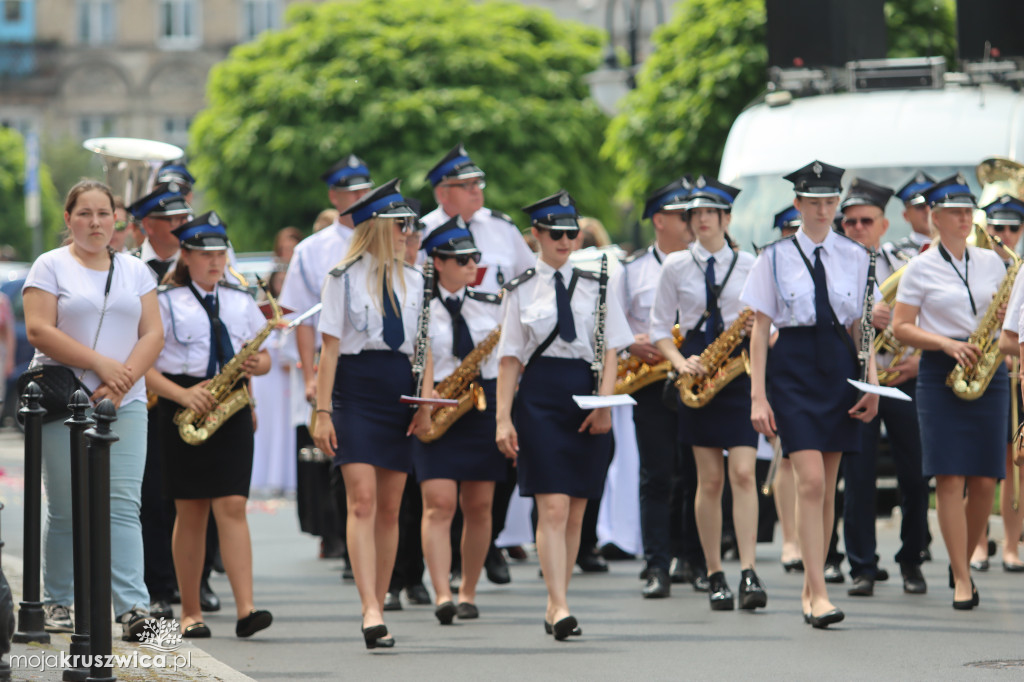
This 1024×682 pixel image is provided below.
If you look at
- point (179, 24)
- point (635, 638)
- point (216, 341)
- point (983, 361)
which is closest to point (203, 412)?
point (216, 341)

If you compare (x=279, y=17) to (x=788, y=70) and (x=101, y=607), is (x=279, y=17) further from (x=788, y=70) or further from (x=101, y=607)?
(x=101, y=607)

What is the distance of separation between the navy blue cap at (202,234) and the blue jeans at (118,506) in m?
0.92

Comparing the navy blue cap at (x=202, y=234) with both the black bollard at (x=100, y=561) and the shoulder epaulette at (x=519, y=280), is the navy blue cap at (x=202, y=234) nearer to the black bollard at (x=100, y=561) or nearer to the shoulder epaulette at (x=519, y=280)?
the shoulder epaulette at (x=519, y=280)

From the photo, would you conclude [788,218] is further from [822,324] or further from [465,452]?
[465,452]

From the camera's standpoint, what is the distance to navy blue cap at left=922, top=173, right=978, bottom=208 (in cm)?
1022

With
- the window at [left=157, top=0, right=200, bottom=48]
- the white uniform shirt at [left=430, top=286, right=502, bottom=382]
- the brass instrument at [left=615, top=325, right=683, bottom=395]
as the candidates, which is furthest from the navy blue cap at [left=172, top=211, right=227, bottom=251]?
the window at [left=157, top=0, right=200, bottom=48]

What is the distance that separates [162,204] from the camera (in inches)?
407

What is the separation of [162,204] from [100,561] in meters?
3.51

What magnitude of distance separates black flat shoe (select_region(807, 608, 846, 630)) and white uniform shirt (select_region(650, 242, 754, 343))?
197 cm

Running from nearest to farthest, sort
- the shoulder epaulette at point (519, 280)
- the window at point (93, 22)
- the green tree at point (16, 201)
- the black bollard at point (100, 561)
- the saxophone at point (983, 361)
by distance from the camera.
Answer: the black bollard at point (100, 561)
the shoulder epaulette at point (519, 280)
the saxophone at point (983, 361)
the green tree at point (16, 201)
the window at point (93, 22)

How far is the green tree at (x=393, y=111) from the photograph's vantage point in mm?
40750

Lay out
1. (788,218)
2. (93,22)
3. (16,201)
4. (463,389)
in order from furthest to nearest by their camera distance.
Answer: (93,22)
(16,201)
(788,218)
(463,389)

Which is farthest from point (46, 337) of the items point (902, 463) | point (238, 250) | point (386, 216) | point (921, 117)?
point (238, 250)

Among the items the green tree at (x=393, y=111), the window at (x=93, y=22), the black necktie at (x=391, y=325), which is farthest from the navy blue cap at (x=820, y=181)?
the window at (x=93, y=22)
